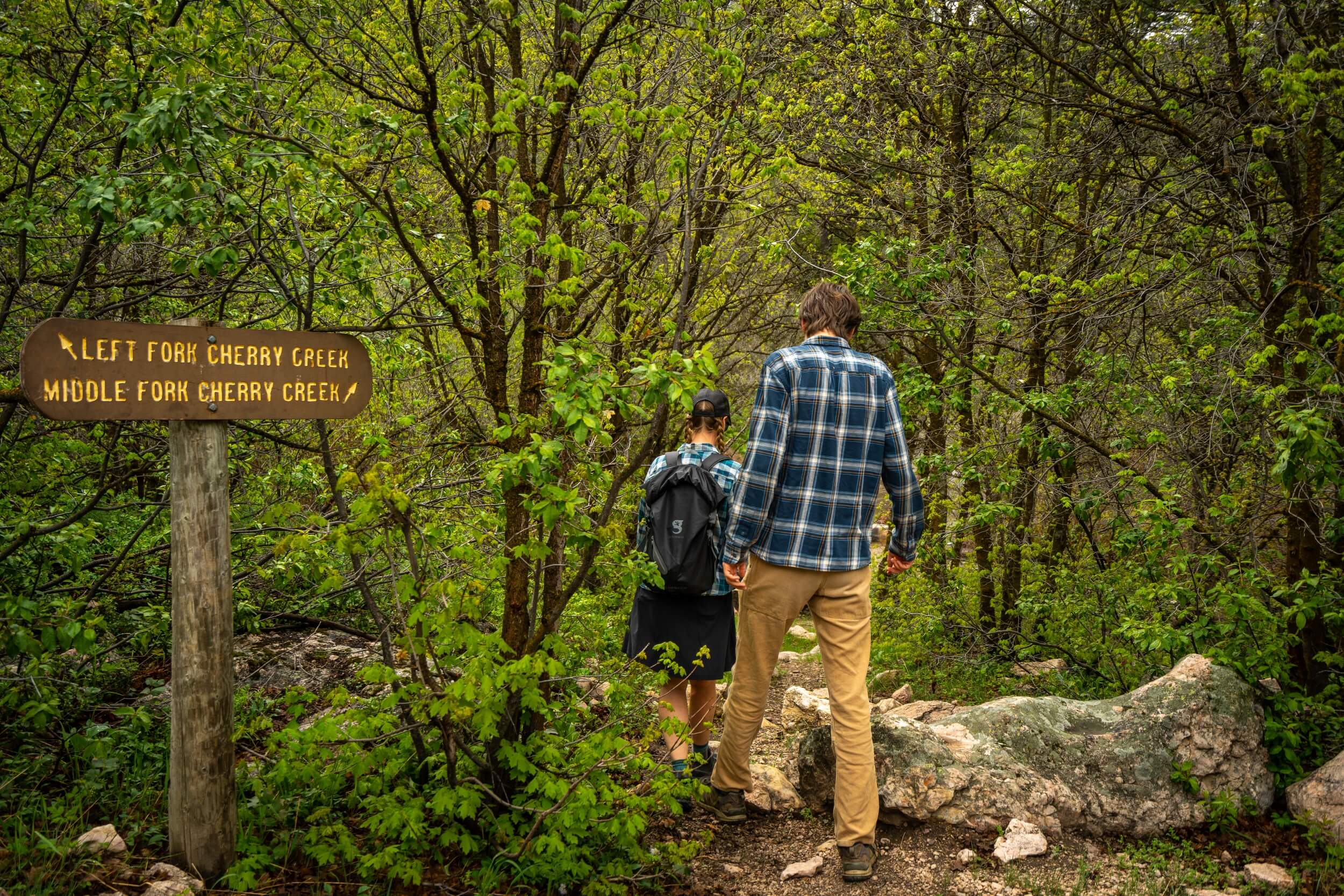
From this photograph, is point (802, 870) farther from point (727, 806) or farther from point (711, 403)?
point (711, 403)

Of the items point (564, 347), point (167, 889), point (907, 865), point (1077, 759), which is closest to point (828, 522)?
point (564, 347)

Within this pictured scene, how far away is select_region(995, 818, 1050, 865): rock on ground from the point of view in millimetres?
3771

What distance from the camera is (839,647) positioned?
12.0ft

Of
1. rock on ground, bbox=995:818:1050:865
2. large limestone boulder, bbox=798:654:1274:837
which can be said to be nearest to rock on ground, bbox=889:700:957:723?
large limestone boulder, bbox=798:654:1274:837

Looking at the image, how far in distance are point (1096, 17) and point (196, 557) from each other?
6.75m

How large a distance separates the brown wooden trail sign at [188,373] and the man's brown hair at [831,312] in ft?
6.42

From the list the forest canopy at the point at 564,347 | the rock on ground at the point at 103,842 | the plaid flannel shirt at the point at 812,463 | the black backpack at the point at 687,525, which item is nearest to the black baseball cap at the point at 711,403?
the black backpack at the point at 687,525

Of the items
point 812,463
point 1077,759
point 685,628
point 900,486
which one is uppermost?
point 812,463

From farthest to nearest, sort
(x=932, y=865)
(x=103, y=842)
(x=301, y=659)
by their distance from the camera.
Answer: (x=301, y=659) < (x=932, y=865) < (x=103, y=842)

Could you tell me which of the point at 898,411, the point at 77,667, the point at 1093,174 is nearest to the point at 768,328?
the point at 1093,174

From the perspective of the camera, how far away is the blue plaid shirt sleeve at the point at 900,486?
3.74 meters

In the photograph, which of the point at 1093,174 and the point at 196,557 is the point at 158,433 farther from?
the point at 1093,174

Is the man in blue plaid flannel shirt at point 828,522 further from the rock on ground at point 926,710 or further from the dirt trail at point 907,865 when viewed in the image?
the rock on ground at point 926,710

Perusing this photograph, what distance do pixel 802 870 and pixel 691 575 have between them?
4.54 feet
